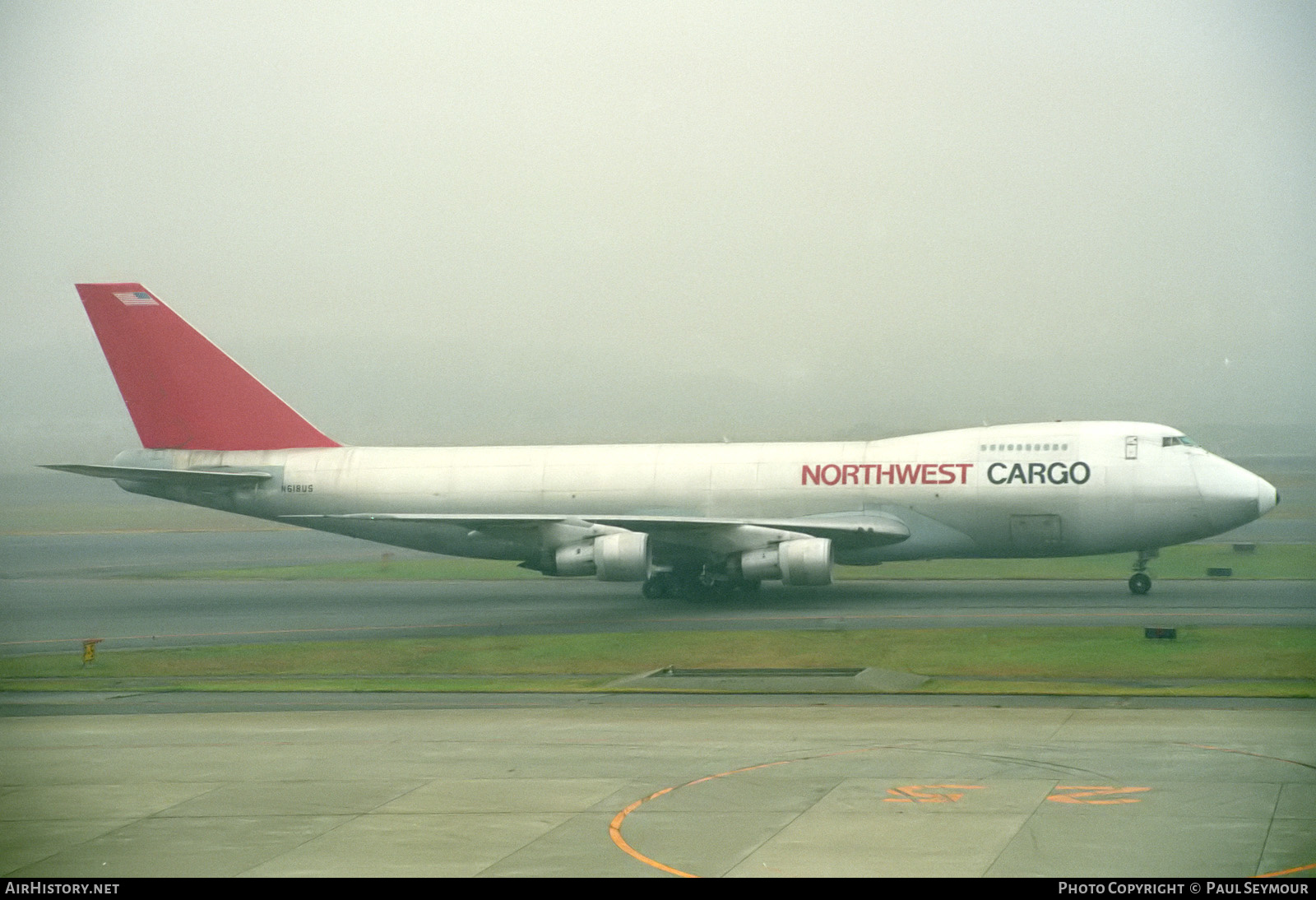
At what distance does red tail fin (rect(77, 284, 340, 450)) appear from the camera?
122 ft

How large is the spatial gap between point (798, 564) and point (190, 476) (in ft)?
53.9

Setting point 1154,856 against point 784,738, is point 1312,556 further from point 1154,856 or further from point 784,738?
point 1154,856

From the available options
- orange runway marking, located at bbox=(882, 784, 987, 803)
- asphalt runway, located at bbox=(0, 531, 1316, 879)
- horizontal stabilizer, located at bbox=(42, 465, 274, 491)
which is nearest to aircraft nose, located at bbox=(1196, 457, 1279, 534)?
asphalt runway, located at bbox=(0, 531, 1316, 879)

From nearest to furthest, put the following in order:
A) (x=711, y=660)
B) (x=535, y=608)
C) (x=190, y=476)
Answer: (x=711, y=660) → (x=535, y=608) → (x=190, y=476)

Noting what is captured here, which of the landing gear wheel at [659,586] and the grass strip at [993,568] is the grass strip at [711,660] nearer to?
the landing gear wheel at [659,586]

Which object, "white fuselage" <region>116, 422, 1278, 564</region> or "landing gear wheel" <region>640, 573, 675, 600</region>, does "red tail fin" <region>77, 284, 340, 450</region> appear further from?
"landing gear wheel" <region>640, 573, 675, 600</region>

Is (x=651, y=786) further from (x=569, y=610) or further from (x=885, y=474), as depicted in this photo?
(x=885, y=474)

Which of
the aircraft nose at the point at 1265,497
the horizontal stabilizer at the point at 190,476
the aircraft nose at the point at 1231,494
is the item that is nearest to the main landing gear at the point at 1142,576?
the aircraft nose at the point at 1231,494

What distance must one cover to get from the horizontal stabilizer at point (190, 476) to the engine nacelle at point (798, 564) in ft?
47.0

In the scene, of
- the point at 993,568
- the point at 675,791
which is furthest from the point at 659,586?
the point at 675,791

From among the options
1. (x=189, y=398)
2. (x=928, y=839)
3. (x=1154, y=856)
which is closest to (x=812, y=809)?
(x=928, y=839)

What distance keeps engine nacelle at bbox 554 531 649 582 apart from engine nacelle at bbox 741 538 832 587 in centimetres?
257

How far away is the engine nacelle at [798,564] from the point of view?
30.5 m

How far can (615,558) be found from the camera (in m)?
31.0
